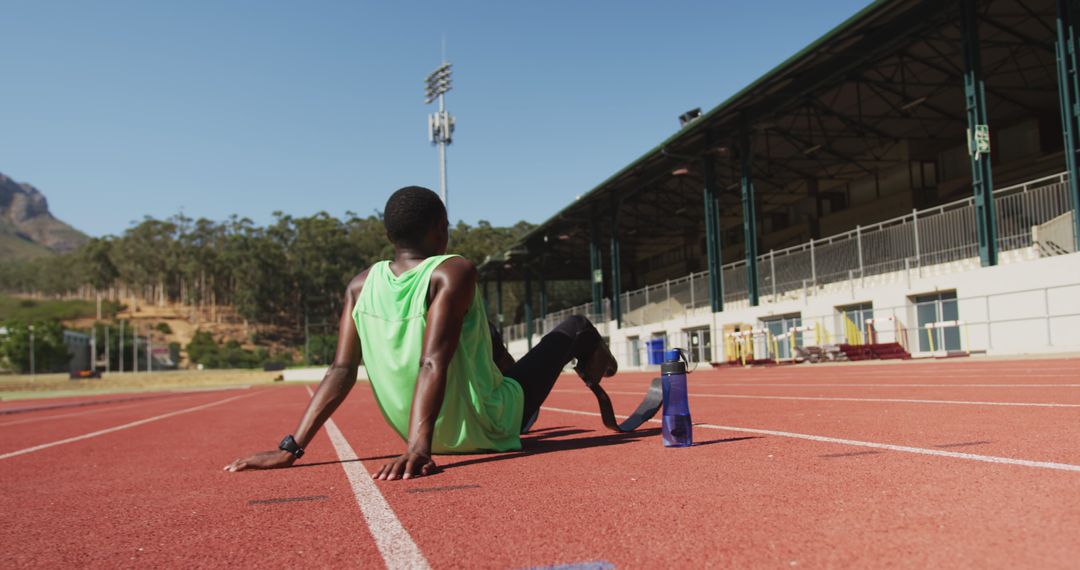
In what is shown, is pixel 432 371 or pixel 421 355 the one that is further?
pixel 421 355

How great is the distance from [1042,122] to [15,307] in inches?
6350

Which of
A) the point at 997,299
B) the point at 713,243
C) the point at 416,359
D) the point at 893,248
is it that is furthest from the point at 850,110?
the point at 416,359

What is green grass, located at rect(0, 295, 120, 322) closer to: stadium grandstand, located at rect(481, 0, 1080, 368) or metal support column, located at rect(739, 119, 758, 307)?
stadium grandstand, located at rect(481, 0, 1080, 368)

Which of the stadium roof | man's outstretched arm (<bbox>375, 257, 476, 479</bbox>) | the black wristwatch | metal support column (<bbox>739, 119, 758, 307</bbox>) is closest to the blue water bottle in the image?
man's outstretched arm (<bbox>375, 257, 476, 479</bbox>)

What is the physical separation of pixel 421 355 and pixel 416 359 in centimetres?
12

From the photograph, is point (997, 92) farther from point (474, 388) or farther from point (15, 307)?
point (15, 307)

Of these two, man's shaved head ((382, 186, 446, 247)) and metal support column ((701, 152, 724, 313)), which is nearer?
man's shaved head ((382, 186, 446, 247))

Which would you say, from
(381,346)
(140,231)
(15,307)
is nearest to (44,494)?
(381,346)

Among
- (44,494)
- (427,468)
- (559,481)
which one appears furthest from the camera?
(44,494)

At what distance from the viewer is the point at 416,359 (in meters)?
3.84

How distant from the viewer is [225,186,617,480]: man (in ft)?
12.0

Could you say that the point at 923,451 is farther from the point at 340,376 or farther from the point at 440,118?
the point at 440,118

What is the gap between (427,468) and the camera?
3613 mm

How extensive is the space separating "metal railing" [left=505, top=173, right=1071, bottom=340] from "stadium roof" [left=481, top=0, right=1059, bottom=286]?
4371mm
